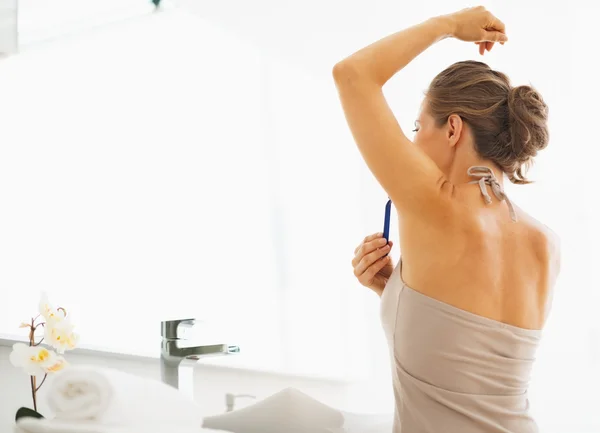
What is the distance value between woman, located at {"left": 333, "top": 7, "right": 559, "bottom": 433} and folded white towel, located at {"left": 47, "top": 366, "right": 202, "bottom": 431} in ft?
1.31

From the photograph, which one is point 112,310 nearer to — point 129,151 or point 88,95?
point 129,151

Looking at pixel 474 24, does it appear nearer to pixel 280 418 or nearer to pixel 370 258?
pixel 370 258

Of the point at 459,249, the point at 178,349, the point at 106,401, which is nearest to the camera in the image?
the point at 459,249

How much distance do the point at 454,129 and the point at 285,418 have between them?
0.59 m

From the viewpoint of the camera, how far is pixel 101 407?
3.50 feet

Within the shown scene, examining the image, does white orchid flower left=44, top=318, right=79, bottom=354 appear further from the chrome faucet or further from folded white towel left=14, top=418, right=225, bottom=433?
the chrome faucet

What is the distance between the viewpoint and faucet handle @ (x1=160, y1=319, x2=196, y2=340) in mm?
1285

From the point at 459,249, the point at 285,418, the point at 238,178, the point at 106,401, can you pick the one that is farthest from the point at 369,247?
the point at 238,178

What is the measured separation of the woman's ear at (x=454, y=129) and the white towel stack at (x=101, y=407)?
0.63m

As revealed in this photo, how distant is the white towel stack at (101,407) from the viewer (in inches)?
41.1

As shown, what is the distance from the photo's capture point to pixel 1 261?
130 cm

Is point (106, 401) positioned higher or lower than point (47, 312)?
lower

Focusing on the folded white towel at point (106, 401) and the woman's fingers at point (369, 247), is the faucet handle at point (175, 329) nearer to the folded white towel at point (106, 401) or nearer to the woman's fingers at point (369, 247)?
the folded white towel at point (106, 401)

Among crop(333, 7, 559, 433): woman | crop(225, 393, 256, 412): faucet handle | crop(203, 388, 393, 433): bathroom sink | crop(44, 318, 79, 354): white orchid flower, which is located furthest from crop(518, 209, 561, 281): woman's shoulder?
crop(44, 318, 79, 354): white orchid flower
